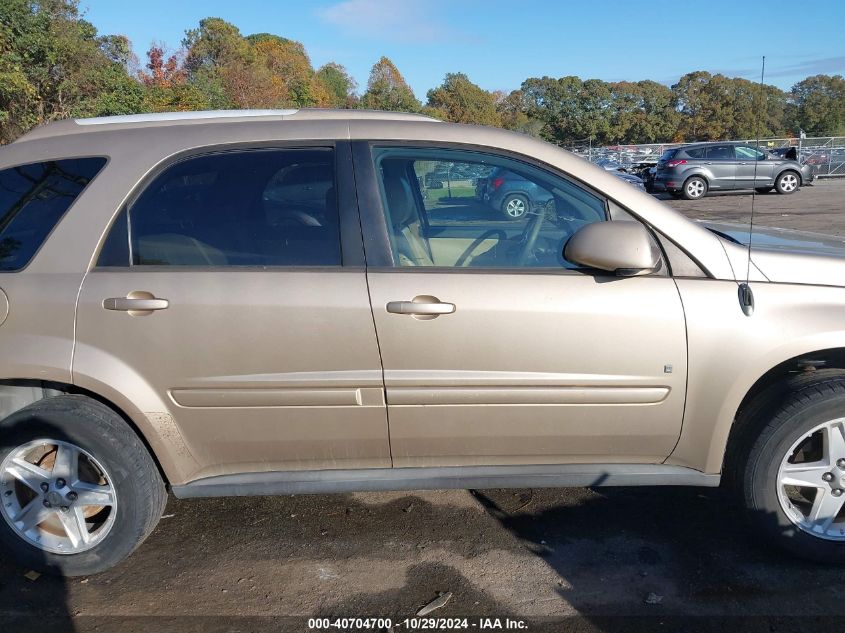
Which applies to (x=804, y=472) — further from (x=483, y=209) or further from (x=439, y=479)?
(x=483, y=209)

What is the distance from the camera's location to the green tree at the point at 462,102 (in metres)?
59.2

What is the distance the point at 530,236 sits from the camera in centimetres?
287

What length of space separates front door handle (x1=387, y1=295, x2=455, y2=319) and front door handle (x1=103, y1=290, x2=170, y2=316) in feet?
2.95

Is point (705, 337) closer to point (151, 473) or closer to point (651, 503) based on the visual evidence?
point (651, 503)

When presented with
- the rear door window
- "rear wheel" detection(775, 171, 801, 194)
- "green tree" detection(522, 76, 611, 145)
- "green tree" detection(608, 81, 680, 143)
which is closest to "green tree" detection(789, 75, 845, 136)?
"green tree" detection(608, 81, 680, 143)

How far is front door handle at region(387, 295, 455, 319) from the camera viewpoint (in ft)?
8.46

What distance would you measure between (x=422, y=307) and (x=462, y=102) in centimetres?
6137

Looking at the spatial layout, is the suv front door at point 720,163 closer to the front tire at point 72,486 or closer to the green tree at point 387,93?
the green tree at point 387,93

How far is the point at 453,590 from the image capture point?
2715 mm

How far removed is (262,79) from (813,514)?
43.6 metres

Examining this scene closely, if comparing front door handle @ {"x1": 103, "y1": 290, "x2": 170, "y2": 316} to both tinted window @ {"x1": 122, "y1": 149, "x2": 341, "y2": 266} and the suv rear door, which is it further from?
tinted window @ {"x1": 122, "y1": 149, "x2": 341, "y2": 266}

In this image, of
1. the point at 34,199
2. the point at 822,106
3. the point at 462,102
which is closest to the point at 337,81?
the point at 462,102

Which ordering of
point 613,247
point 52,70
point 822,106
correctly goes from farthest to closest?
point 822,106
point 52,70
point 613,247

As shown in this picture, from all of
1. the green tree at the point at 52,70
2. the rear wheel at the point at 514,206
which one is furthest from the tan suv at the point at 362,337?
the green tree at the point at 52,70
